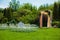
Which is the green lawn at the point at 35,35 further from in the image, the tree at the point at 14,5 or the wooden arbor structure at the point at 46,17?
the tree at the point at 14,5

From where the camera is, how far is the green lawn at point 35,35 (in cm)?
212

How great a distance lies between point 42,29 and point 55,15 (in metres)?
0.26

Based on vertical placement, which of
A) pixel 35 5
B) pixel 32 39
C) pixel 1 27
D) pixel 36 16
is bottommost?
pixel 32 39

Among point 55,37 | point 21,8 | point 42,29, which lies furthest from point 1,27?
point 55,37

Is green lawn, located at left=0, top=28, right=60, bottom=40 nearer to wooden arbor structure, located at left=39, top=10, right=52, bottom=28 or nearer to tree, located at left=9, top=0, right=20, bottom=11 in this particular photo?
wooden arbor structure, located at left=39, top=10, right=52, bottom=28

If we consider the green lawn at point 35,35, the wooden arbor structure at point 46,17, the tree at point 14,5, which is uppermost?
the tree at point 14,5

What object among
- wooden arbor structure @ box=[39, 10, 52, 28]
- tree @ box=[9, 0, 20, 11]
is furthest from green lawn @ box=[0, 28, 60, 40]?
tree @ box=[9, 0, 20, 11]

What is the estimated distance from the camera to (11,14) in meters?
2.15

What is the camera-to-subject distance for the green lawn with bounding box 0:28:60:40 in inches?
83.4

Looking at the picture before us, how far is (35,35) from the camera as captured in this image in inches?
84.9

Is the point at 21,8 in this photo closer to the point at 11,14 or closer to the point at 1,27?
the point at 11,14

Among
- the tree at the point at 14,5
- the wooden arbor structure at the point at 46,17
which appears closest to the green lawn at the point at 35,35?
the wooden arbor structure at the point at 46,17

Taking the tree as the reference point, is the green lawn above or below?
below

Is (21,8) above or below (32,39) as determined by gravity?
above
